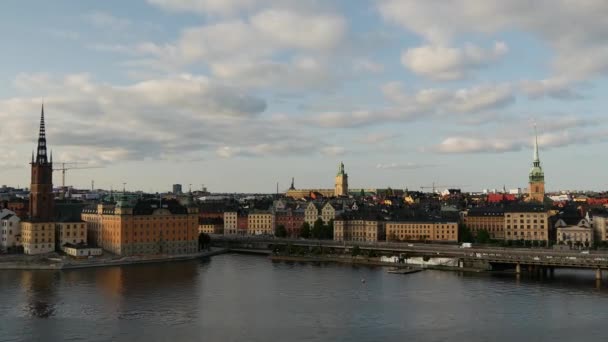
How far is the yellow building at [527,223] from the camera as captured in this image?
274 feet

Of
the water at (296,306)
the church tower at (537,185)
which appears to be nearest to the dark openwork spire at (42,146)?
the water at (296,306)

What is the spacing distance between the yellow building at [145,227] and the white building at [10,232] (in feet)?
26.7

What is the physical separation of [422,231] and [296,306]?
148 ft

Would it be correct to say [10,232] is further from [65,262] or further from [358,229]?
[358,229]

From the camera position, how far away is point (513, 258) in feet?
194

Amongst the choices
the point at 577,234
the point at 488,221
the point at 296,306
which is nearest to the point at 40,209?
the point at 296,306

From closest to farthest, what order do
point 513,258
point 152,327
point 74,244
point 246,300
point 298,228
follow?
1. point 152,327
2. point 246,300
3. point 513,258
4. point 74,244
5. point 298,228

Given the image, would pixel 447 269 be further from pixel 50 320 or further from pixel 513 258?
pixel 50 320

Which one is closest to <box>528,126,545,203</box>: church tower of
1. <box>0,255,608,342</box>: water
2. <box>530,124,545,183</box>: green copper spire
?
<box>530,124,545,183</box>: green copper spire

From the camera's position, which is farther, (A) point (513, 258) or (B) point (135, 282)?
(A) point (513, 258)

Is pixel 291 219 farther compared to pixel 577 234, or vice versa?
pixel 291 219

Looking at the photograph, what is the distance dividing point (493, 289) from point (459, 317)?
11.7 meters

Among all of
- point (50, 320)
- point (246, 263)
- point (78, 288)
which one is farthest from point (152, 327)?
point (246, 263)

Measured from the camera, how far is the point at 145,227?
2756 inches
